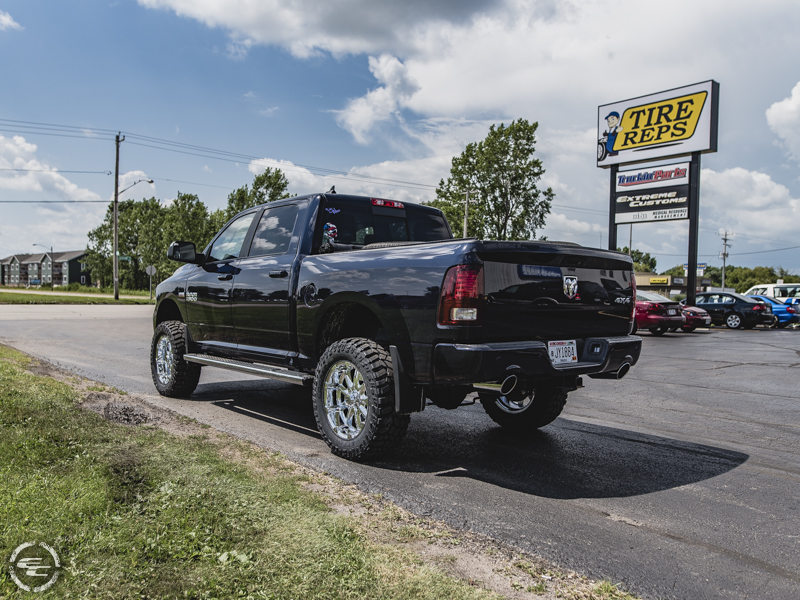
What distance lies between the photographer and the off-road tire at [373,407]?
4.45 m

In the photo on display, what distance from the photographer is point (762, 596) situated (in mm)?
2713

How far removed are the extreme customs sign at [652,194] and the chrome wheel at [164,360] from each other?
25.6 meters

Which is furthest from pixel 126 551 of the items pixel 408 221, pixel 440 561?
pixel 408 221

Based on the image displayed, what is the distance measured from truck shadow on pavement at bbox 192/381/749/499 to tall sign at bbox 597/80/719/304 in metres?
23.4

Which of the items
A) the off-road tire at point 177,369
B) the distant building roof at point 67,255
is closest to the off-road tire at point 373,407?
the off-road tire at point 177,369

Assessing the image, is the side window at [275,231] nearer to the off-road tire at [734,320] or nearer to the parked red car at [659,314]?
the parked red car at [659,314]

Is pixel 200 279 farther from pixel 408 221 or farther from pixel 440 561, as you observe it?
pixel 440 561

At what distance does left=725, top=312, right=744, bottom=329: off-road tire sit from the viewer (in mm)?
25656

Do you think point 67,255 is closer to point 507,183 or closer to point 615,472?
point 507,183

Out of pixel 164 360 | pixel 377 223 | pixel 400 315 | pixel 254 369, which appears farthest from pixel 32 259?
pixel 400 315

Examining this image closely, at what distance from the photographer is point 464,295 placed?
13.3 feet

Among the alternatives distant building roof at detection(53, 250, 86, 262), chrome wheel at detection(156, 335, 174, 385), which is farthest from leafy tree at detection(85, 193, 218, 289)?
distant building roof at detection(53, 250, 86, 262)

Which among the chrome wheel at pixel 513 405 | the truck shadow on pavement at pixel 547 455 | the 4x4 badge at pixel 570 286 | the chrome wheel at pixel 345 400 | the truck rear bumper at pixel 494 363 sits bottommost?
the truck shadow on pavement at pixel 547 455

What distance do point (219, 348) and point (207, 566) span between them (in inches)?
162
